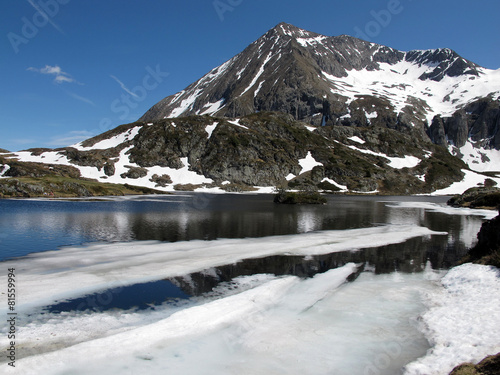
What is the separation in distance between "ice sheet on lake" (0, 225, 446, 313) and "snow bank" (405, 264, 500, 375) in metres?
10.7

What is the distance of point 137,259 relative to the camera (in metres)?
22.2

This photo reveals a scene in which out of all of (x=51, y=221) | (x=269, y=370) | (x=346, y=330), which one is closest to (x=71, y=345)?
(x=269, y=370)

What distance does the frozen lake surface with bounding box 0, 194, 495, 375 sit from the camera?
9742mm

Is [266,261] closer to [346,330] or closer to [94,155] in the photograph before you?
[346,330]

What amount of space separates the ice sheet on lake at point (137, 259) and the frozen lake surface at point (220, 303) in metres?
0.12

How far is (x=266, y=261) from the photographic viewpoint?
22.7 meters

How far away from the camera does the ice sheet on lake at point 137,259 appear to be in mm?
16312

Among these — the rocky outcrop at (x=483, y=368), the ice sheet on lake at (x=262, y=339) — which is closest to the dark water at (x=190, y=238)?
the ice sheet on lake at (x=262, y=339)

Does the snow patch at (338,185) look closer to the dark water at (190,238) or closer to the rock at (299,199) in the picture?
the rock at (299,199)

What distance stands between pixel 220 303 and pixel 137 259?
1053cm

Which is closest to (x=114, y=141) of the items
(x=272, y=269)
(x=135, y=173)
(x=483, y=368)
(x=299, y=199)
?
(x=135, y=173)

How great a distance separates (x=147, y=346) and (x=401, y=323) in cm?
1002

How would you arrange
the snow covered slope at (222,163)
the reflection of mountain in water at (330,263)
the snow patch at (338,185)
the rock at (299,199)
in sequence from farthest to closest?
1. the snow patch at (338,185)
2. the snow covered slope at (222,163)
3. the rock at (299,199)
4. the reflection of mountain in water at (330,263)

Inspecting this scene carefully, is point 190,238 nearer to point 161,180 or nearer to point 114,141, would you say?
point 161,180
